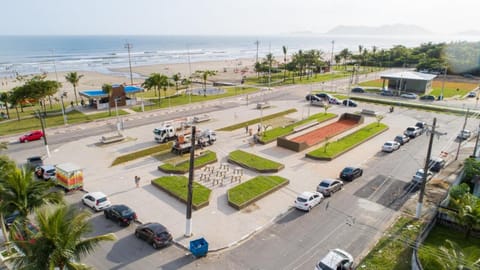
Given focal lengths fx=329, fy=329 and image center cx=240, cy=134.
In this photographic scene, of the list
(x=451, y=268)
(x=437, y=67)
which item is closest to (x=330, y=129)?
(x=451, y=268)

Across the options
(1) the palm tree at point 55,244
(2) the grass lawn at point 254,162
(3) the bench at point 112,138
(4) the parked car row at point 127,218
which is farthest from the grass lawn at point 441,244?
(3) the bench at point 112,138

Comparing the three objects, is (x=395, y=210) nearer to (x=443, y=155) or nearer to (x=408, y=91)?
(x=443, y=155)

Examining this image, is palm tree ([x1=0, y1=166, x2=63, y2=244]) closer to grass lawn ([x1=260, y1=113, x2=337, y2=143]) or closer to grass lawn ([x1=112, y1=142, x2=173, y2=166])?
grass lawn ([x1=112, y1=142, x2=173, y2=166])

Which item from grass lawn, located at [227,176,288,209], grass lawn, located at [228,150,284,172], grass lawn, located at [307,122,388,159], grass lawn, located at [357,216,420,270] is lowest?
grass lawn, located at [357,216,420,270]

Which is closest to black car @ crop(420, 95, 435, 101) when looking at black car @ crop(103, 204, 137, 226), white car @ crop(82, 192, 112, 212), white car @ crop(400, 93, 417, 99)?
white car @ crop(400, 93, 417, 99)

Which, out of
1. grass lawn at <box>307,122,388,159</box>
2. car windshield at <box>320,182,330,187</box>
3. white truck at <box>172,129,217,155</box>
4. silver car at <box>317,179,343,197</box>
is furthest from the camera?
white truck at <box>172,129,217,155</box>

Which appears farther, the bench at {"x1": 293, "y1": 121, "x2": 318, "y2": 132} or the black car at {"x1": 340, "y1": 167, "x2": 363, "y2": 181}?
the bench at {"x1": 293, "y1": 121, "x2": 318, "y2": 132}

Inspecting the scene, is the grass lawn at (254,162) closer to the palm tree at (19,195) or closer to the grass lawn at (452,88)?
the palm tree at (19,195)
